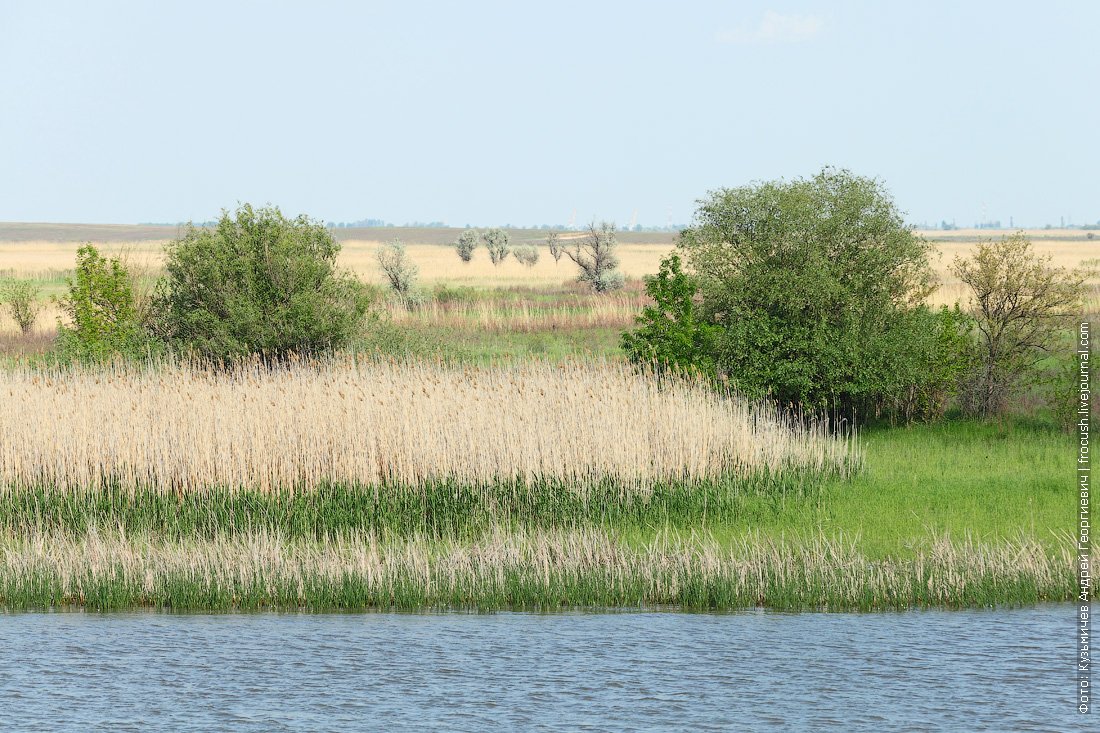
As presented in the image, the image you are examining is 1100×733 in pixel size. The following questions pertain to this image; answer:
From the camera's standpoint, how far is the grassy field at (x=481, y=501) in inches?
595

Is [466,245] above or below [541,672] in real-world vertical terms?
above

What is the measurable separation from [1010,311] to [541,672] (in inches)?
778

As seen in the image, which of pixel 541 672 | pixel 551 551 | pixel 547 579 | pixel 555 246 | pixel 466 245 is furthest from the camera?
pixel 466 245

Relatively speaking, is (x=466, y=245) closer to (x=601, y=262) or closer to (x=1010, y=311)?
(x=601, y=262)

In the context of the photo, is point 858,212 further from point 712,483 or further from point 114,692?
point 114,692

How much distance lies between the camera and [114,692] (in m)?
11.9

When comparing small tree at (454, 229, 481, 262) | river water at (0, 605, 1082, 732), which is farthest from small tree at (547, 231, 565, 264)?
river water at (0, 605, 1082, 732)

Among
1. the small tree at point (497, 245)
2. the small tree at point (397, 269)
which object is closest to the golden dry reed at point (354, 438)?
the small tree at point (397, 269)

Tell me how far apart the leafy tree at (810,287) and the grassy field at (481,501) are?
332cm

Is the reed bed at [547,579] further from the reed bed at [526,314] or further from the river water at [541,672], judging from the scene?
the reed bed at [526,314]

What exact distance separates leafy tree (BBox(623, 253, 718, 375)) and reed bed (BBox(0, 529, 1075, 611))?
10914 millimetres

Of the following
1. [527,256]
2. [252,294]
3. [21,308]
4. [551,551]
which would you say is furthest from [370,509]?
[527,256]

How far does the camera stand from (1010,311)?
28.8m

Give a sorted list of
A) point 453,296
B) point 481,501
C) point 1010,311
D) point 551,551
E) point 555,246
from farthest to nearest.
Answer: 1. point 555,246
2. point 453,296
3. point 1010,311
4. point 481,501
5. point 551,551
